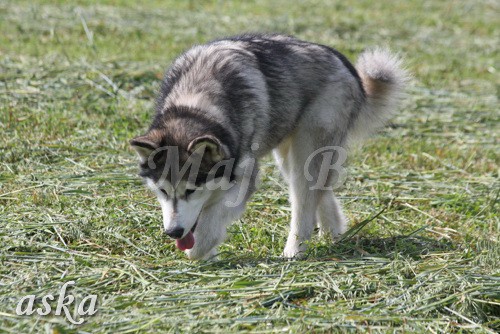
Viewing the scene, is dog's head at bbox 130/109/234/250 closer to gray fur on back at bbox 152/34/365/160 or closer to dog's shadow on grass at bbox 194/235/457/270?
gray fur on back at bbox 152/34/365/160

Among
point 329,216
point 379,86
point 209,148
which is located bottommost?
point 329,216

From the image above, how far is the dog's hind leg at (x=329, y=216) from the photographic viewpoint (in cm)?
623

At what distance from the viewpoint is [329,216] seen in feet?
20.5

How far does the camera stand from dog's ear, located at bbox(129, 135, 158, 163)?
4.83 m

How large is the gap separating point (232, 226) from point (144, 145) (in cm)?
142

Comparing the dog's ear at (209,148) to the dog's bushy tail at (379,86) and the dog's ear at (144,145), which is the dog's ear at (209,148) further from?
the dog's bushy tail at (379,86)

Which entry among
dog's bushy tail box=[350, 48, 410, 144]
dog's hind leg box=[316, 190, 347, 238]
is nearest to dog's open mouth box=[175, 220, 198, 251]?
dog's hind leg box=[316, 190, 347, 238]

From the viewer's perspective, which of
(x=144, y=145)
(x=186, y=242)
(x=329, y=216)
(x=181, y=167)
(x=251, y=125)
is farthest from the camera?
(x=329, y=216)

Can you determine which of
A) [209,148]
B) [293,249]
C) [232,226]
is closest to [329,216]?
[293,249]

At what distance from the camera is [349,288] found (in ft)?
15.6

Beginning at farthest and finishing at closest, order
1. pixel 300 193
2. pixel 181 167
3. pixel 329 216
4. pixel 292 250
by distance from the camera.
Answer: pixel 329 216
pixel 300 193
pixel 292 250
pixel 181 167

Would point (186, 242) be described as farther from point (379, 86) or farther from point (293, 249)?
point (379, 86)

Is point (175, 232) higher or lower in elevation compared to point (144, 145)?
lower

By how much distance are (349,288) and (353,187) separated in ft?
7.83
